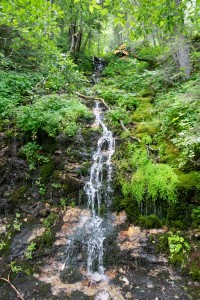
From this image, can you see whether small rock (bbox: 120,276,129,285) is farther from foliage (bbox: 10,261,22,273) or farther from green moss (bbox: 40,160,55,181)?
green moss (bbox: 40,160,55,181)

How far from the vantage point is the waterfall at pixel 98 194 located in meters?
5.01

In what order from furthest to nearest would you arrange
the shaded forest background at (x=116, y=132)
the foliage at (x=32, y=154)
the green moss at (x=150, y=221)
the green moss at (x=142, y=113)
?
the green moss at (x=142, y=113), the foliage at (x=32, y=154), the green moss at (x=150, y=221), the shaded forest background at (x=116, y=132)

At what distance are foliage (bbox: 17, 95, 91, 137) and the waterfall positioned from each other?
106 cm

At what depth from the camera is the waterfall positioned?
16.4ft

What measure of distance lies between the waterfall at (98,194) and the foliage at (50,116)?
1060mm

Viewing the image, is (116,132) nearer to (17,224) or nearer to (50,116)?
(50,116)

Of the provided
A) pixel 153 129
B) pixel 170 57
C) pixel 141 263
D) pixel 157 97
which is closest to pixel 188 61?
pixel 170 57

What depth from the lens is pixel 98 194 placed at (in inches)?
237

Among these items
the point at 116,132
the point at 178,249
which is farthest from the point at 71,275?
the point at 116,132

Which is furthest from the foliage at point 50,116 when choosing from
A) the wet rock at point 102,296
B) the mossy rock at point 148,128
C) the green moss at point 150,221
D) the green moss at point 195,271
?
the green moss at point 195,271

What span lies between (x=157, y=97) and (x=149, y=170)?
15.5 ft

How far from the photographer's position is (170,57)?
969 centimetres

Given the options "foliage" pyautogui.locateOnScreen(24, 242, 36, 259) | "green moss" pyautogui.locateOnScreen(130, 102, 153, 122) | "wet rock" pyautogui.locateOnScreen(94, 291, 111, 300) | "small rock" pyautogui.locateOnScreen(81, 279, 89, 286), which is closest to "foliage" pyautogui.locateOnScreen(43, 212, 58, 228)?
"foliage" pyautogui.locateOnScreen(24, 242, 36, 259)

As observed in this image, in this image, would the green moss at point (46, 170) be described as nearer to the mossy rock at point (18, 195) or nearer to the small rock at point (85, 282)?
the mossy rock at point (18, 195)
